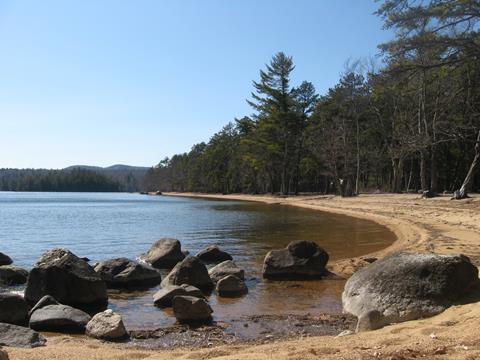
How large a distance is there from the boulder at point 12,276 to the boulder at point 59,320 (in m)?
4.72

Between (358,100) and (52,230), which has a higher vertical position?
(358,100)

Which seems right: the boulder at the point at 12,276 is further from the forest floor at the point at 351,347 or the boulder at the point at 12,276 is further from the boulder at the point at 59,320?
the forest floor at the point at 351,347

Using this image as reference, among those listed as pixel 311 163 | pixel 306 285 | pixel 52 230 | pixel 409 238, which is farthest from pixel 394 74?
pixel 311 163

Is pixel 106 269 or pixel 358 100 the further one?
pixel 358 100

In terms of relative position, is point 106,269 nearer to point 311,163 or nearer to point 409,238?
point 409,238

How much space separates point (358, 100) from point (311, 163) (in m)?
18.9

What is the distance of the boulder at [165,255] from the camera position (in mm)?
15492

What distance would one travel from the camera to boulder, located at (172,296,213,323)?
8797mm

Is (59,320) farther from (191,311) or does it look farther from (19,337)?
(191,311)

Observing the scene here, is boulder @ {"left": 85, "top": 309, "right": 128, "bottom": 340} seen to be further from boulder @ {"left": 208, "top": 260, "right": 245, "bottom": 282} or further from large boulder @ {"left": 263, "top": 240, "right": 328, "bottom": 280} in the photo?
large boulder @ {"left": 263, "top": 240, "right": 328, "bottom": 280}

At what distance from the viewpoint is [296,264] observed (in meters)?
13.1

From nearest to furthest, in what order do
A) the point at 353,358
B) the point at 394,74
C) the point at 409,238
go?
the point at 353,358, the point at 409,238, the point at 394,74

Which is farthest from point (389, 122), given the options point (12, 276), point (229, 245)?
point (12, 276)

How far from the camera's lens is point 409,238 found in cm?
1880
